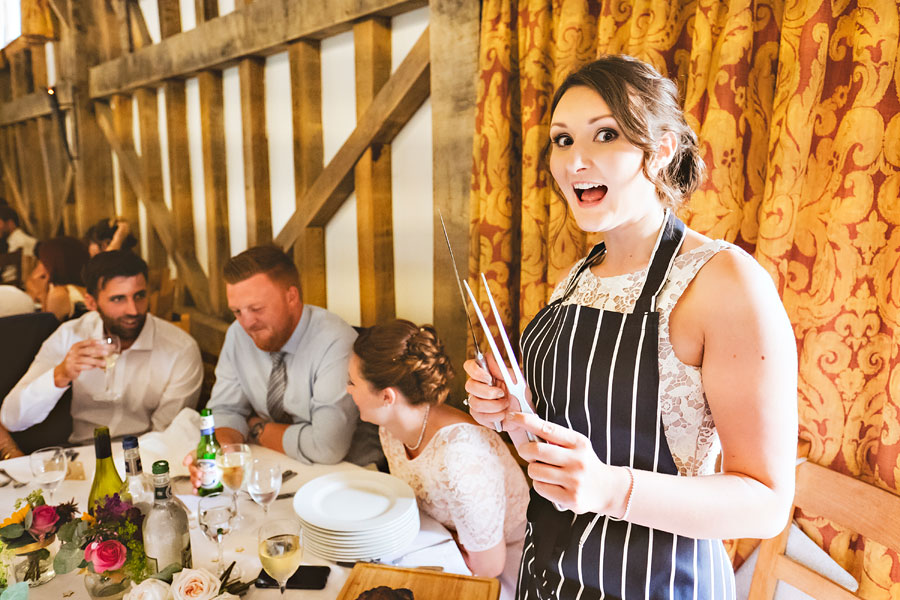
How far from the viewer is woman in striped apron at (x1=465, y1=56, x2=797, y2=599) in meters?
0.81

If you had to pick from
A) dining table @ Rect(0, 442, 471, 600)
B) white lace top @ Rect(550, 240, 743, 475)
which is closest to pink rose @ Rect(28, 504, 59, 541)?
dining table @ Rect(0, 442, 471, 600)

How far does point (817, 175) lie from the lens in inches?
53.3

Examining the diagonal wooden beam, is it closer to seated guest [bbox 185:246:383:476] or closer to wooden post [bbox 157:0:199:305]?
wooden post [bbox 157:0:199:305]

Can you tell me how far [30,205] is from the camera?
6.70 m

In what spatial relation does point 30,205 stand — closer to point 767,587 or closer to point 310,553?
point 310,553

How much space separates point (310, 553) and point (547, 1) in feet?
5.26

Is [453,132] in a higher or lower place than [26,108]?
lower

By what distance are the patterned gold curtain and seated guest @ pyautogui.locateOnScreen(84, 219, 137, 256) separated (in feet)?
11.0

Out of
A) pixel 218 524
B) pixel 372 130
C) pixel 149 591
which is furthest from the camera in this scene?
pixel 372 130

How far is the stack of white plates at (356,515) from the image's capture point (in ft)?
4.37

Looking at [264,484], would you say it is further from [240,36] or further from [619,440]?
[240,36]

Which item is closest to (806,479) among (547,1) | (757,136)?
(757,136)

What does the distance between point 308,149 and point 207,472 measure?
181cm

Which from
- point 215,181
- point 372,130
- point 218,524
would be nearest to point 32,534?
point 218,524
